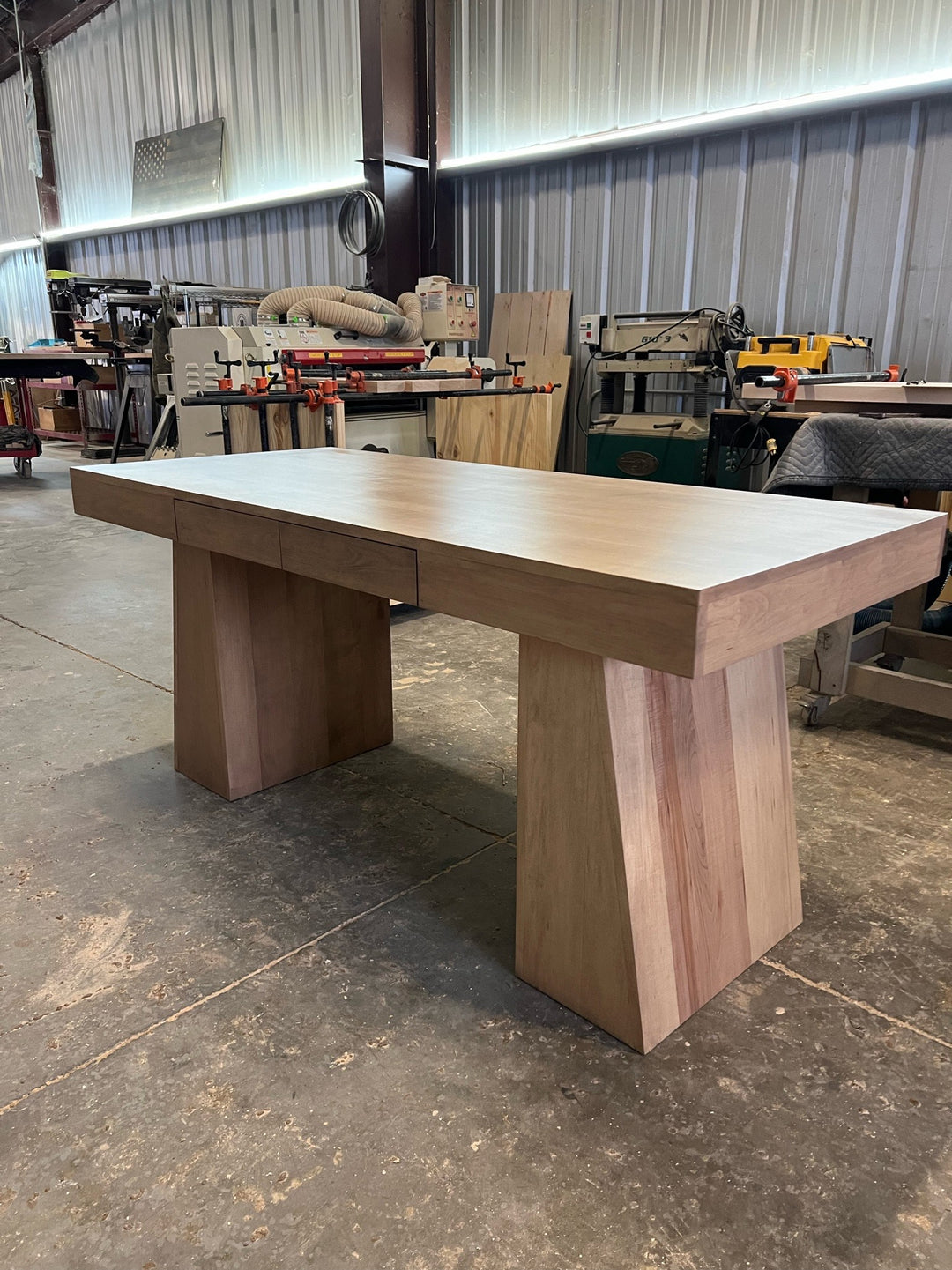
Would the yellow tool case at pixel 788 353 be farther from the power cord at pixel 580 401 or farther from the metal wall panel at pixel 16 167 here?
the metal wall panel at pixel 16 167

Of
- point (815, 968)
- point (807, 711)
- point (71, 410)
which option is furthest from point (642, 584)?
point (71, 410)

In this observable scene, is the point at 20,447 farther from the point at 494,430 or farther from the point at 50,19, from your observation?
the point at 50,19

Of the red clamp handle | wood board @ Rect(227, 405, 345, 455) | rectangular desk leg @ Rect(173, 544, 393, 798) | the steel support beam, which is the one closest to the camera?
rectangular desk leg @ Rect(173, 544, 393, 798)

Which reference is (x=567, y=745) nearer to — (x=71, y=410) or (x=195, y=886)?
(x=195, y=886)

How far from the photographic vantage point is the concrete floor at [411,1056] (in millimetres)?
977

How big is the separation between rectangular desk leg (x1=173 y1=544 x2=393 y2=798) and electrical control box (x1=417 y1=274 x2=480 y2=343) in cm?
316

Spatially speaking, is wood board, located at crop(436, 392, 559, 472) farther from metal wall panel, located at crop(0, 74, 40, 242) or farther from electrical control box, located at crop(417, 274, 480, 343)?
metal wall panel, located at crop(0, 74, 40, 242)

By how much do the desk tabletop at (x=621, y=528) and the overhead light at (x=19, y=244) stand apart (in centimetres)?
1096

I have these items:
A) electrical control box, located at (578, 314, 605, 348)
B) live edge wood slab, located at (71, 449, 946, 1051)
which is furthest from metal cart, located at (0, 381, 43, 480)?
live edge wood slab, located at (71, 449, 946, 1051)

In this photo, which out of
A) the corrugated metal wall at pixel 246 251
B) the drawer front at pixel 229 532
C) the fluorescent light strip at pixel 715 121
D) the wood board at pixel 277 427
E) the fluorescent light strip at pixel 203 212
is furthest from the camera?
the corrugated metal wall at pixel 246 251

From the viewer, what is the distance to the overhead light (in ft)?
35.6

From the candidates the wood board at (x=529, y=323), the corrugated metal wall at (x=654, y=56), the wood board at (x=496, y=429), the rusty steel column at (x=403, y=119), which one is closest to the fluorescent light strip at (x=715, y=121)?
the corrugated metal wall at (x=654, y=56)

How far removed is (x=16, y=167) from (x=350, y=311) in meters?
9.20

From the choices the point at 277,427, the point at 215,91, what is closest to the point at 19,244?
the point at 215,91
